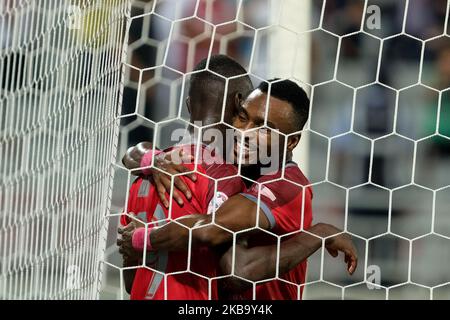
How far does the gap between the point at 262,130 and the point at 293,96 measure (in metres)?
0.06

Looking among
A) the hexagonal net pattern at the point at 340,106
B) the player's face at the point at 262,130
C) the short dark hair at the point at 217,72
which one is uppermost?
the short dark hair at the point at 217,72

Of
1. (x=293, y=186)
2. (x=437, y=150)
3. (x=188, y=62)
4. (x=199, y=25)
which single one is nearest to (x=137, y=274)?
(x=293, y=186)

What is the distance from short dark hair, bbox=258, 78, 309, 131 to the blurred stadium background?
181 millimetres

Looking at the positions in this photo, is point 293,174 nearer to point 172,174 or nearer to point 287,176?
point 287,176

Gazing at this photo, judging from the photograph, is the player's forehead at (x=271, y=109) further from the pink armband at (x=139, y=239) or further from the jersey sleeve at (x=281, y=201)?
the pink armband at (x=139, y=239)

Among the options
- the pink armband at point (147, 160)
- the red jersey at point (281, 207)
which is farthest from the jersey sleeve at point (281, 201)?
the pink armband at point (147, 160)

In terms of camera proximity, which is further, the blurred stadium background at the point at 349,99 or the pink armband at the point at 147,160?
the blurred stadium background at the point at 349,99

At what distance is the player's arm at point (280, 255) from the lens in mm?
925

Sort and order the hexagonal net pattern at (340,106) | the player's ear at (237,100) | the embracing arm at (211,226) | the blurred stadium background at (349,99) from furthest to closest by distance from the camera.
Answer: the blurred stadium background at (349,99)
the hexagonal net pattern at (340,106)
the player's ear at (237,100)
the embracing arm at (211,226)

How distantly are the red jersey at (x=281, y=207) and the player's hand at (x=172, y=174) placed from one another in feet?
0.21

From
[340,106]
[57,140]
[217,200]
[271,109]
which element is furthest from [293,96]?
[340,106]

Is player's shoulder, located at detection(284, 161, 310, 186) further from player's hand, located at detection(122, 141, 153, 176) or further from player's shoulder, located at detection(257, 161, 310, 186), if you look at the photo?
player's hand, located at detection(122, 141, 153, 176)

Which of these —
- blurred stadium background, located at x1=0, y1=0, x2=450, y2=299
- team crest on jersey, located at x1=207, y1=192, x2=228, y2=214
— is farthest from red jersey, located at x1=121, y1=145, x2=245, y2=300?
blurred stadium background, located at x1=0, y1=0, x2=450, y2=299
